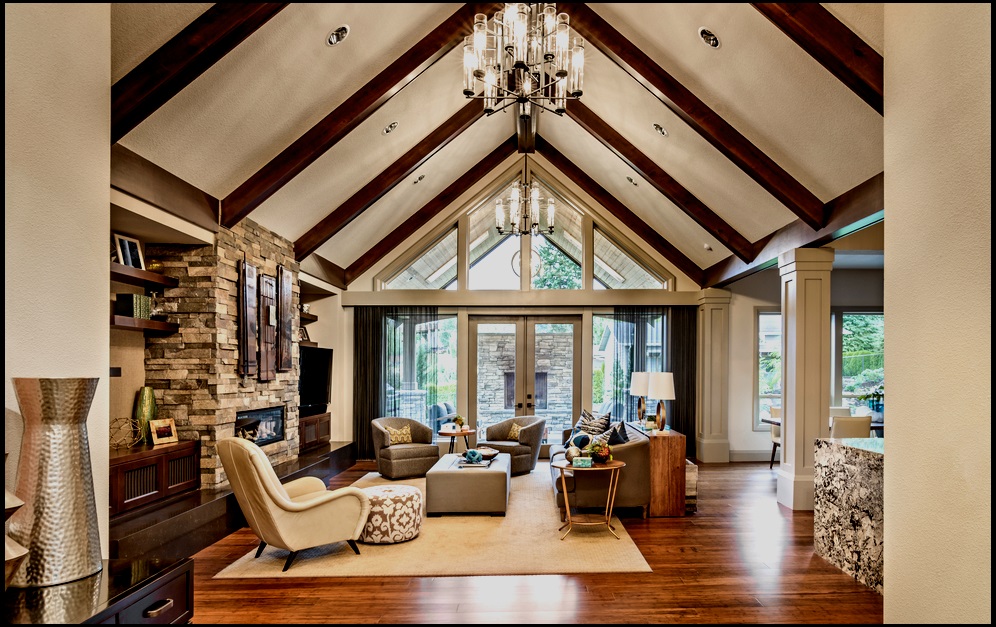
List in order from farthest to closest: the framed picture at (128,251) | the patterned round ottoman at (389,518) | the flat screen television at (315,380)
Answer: the flat screen television at (315,380) → the patterned round ottoman at (389,518) → the framed picture at (128,251)

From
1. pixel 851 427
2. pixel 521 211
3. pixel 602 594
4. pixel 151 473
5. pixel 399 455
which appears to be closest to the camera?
pixel 602 594

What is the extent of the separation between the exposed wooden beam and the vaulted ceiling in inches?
0.9

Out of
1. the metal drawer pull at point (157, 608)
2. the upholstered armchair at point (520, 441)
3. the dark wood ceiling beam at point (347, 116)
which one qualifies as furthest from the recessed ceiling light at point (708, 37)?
the upholstered armchair at point (520, 441)

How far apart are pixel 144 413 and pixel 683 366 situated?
6.69 meters

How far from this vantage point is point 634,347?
9016 millimetres

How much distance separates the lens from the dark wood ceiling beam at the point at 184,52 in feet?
12.2

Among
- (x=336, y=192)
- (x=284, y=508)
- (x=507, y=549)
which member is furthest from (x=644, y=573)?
(x=336, y=192)

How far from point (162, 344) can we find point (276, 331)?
1.35m

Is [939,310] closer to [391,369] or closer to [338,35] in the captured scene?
[338,35]

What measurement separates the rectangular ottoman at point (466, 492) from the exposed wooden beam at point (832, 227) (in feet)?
Answer: 11.4

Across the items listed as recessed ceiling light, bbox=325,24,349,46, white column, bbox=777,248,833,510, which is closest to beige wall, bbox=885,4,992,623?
recessed ceiling light, bbox=325,24,349,46

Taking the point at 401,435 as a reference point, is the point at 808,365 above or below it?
above

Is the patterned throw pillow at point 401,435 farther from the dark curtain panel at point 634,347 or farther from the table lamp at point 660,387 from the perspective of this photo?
the table lamp at point 660,387

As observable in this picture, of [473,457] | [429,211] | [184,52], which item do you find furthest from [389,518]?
[429,211]
